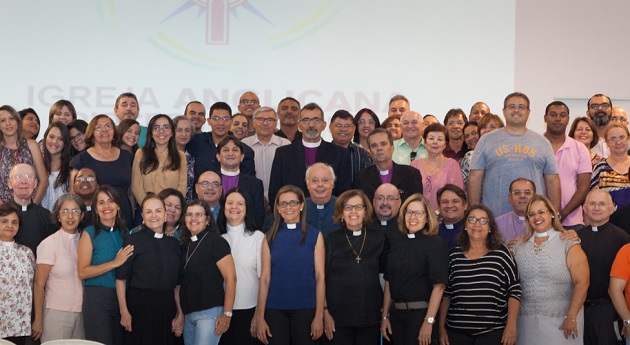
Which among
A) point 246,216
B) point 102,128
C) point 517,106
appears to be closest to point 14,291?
point 102,128

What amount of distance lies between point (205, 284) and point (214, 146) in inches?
60.2

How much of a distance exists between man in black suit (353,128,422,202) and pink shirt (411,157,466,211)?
8.3 inches

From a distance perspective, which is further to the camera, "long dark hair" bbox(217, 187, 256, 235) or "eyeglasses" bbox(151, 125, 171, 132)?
"eyeglasses" bbox(151, 125, 171, 132)

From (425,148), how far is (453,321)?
1.94 meters

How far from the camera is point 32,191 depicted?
573 cm

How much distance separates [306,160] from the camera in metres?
6.36

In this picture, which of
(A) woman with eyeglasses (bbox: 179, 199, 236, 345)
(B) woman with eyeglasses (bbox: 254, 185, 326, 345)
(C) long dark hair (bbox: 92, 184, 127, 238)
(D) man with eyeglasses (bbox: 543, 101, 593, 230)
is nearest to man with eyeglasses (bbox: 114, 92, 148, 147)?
(C) long dark hair (bbox: 92, 184, 127, 238)

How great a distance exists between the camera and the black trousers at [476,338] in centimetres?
519

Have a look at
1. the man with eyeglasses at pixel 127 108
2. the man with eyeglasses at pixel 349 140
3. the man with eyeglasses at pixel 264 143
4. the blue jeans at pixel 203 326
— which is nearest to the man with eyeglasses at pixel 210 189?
the blue jeans at pixel 203 326

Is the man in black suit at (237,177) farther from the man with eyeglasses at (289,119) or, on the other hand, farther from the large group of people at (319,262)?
the man with eyeglasses at (289,119)

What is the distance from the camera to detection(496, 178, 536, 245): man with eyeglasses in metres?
5.64

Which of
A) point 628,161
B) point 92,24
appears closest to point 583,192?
point 628,161

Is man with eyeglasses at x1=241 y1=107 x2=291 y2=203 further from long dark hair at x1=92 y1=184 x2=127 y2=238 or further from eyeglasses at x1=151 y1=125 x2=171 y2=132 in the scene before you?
long dark hair at x1=92 y1=184 x2=127 y2=238

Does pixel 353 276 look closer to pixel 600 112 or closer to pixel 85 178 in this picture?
pixel 85 178
